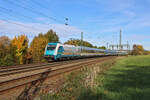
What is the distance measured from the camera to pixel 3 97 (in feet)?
16.8

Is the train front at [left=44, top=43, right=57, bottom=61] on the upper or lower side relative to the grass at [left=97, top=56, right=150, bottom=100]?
upper

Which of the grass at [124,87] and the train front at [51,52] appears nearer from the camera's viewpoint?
the grass at [124,87]

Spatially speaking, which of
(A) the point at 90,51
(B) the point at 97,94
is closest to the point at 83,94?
(B) the point at 97,94

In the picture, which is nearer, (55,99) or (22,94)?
(55,99)

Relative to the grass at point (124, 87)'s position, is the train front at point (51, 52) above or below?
above

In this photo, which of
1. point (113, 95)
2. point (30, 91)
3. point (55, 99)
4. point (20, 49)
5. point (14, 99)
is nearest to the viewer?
point (55, 99)

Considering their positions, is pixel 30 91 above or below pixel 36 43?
below

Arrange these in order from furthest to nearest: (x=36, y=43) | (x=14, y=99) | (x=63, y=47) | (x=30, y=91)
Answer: (x=36, y=43) < (x=63, y=47) < (x=30, y=91) < (x=14, y=99)

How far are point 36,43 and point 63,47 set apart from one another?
56.0 ft

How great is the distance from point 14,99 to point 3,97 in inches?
22.3

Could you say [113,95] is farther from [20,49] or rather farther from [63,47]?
[20,49]

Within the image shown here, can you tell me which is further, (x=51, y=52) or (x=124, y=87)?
(x=51, y=52)

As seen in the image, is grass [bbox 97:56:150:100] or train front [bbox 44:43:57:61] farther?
train front [bbox 44:43:57:61]

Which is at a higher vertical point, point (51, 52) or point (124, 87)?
point (51, 52)
